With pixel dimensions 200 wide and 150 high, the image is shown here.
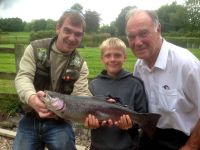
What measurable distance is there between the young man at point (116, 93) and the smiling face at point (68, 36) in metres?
0.34

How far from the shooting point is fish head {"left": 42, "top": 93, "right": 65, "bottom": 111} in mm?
3932

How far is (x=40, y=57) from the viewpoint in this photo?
433 cm

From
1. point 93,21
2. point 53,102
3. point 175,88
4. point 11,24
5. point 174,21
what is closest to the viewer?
point 53,102

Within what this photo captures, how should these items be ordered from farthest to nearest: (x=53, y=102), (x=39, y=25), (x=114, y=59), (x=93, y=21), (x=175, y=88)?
1. (x=39, y=25)
2. (x=93, y=21)
3. (x=114, y=59)
4. (x=175, y=88)
5. (x=53, y=102)

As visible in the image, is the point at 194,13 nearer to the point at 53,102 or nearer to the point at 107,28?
the point at 107,28

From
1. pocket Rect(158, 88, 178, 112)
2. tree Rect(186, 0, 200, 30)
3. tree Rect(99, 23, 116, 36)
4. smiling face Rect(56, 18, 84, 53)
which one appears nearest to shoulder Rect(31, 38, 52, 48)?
smiling face Rect(56, 18, 84, 53)

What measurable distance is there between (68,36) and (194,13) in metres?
81.4

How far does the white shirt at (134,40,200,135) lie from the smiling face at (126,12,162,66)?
0.31 ft

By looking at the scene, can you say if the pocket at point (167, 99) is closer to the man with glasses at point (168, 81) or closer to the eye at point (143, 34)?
the man with glasses at point (168, 81)

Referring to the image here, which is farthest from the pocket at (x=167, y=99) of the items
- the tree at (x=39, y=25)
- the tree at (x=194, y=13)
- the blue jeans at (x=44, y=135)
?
the tree at (x=194, y=13)

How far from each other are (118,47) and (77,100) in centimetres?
79

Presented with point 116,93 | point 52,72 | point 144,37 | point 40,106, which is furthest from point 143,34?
point 40,106

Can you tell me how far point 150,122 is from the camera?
158 inches

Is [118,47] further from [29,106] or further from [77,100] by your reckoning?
[29,106]
